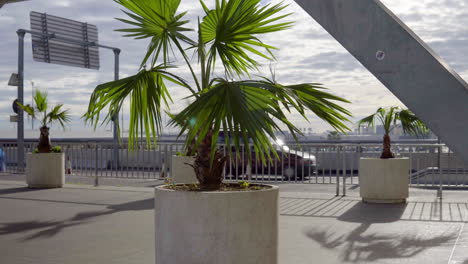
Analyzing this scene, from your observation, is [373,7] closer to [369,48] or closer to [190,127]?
[369,48]

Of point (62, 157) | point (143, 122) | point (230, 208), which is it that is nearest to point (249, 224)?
point (230, 208)

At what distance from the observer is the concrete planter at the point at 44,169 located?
14.2 meters

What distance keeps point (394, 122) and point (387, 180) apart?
146 centimetres

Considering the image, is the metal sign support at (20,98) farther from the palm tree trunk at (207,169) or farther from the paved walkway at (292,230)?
the palm tree trunk at (207,169)

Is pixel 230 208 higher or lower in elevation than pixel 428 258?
higher

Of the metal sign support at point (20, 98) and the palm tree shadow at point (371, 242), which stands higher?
the metal sign support at point (20, 98)

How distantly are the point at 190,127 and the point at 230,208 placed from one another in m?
0.66

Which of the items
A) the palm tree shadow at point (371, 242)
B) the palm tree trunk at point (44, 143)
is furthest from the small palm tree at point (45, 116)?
the palm tree shadow at point (371, 242)

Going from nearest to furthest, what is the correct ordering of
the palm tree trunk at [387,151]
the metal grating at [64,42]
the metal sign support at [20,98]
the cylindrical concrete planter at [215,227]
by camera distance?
the cylindrical concrete planter at [215,227]
the palm tree trunk at [387,151]
the metal sign support at [20,98]
the metal grating at [64,42]

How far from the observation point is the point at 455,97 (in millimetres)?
4246

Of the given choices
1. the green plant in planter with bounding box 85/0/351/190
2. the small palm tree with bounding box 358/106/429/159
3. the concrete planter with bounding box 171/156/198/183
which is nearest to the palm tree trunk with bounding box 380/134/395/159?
the small palm tree with bounding box 358/106/429/159

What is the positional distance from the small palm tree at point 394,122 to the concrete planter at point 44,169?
7451 mm

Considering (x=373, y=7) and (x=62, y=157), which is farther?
(x=62, y=157)

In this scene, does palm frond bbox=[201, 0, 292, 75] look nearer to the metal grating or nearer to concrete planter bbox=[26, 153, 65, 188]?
concrete planter bbox=[26, 153, 65, 188]
